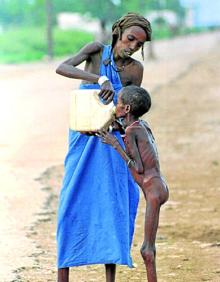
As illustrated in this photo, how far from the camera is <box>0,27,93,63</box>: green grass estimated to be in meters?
44.5

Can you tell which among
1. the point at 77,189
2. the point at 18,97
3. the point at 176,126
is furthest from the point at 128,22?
the point at 18,97

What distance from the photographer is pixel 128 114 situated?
541 cm

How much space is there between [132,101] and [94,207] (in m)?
0.68

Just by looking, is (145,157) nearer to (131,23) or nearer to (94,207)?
(94,207)

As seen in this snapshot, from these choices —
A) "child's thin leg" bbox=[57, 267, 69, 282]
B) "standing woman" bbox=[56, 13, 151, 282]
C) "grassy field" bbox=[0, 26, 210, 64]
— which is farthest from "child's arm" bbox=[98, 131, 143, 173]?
"grassy field" bbox=[0, 26, 210, 64]

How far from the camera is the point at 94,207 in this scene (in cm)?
562

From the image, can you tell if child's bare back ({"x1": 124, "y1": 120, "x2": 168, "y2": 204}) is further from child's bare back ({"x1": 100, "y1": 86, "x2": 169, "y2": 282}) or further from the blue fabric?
the blue fabric

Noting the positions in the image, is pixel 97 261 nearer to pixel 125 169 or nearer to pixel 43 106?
pixel 125 169

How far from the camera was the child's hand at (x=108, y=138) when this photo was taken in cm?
534

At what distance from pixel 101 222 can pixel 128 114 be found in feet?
2.15

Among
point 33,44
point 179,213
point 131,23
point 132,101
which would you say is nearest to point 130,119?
point 132,101

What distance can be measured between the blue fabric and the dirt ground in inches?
34.1

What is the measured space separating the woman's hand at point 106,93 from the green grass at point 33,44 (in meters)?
34.5

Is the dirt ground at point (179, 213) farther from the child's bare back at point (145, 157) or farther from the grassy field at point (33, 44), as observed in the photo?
the grassy field at point (33, 44)
